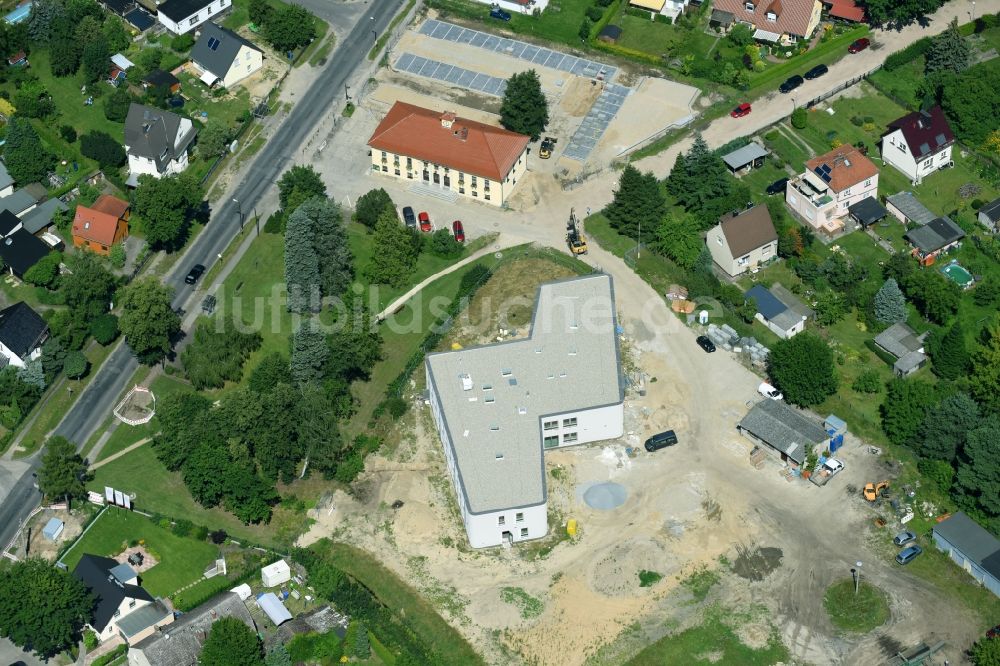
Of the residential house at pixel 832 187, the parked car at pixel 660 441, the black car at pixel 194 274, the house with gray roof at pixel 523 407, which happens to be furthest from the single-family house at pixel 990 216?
the black car at pixel 194 274

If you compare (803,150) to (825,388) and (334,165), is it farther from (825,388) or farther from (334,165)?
(334,165)

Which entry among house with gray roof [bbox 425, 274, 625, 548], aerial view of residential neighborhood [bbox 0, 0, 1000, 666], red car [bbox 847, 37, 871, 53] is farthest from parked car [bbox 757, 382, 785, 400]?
red car [bbox 847, 37, 871, 53]

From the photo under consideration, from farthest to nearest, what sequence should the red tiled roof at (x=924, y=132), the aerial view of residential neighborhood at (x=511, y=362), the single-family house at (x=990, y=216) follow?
the red tiled roof at (x=924, y=132)
the single-family house at (x=990, y=216)
the aerial view of residential neighborhood at (x=511, y=362)

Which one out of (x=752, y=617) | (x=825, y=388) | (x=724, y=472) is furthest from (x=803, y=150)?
(x=752, y=617)

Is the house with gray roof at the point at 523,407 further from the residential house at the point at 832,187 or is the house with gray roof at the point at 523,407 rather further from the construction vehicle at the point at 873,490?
Answer: the residential house at the point at 832,187

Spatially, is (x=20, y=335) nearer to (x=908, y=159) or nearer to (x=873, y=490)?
(x=873, y=490)

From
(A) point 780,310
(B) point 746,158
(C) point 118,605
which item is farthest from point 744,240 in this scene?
(C) point 118,605

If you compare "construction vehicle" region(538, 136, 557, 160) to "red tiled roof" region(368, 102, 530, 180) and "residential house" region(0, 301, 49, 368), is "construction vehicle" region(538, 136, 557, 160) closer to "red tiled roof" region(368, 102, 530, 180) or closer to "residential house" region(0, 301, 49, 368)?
"red tiled roof" region(368, 102, 530, 180)
